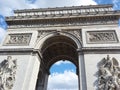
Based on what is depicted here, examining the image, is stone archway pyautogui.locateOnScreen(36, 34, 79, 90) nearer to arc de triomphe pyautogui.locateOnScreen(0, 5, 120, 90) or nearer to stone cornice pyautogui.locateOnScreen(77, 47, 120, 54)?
arc de triomphe pyautogui.locateOnScreen(0, 5, 120, 90)

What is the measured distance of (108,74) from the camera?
1054cm

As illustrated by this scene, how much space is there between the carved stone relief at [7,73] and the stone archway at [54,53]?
316 centimetres

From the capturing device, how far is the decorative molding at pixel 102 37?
12.8 m

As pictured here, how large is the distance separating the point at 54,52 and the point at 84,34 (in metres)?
4.50

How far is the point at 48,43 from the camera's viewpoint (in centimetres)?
1473

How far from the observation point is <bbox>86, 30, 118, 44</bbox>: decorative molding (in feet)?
41.9

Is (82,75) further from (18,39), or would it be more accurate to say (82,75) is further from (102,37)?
(18,39)

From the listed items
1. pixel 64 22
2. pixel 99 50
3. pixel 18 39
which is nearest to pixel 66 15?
pixel 64 22

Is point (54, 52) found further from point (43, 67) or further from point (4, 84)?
point (4, 84)

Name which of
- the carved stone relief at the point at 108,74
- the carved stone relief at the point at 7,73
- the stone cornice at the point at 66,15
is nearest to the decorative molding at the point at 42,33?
the stone cornice at the point at 66,15

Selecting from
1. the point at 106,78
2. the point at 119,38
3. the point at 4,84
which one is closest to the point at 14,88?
the point at 4,84

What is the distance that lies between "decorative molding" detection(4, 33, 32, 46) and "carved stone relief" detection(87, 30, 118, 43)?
17.7 feet

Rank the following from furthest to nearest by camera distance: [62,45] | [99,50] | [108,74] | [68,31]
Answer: [62,45] → [68,31] → [99,50] → [108,74]

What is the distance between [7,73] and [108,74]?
286 inches
